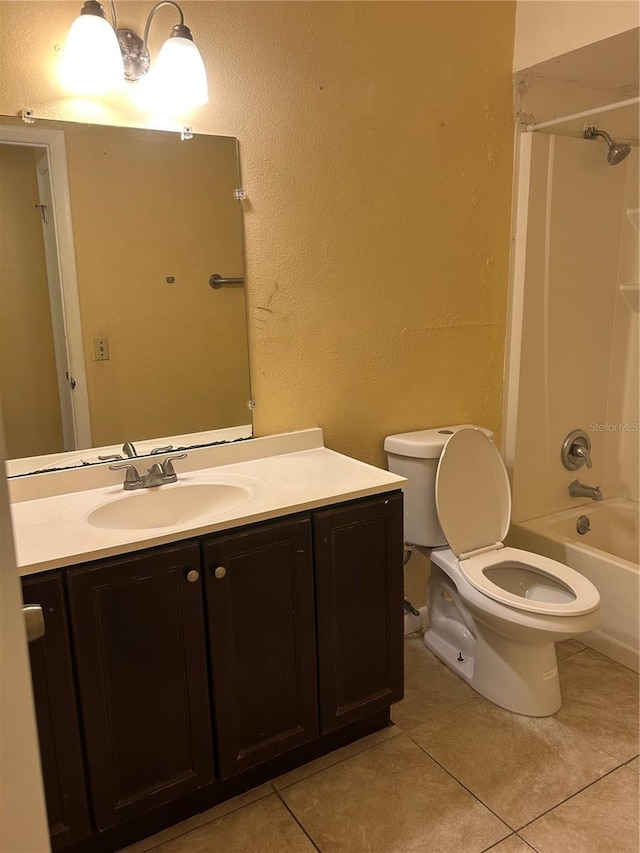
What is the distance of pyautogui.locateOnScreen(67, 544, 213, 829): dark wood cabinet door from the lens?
138cm

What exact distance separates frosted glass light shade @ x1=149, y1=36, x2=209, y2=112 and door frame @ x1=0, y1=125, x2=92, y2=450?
31 cm

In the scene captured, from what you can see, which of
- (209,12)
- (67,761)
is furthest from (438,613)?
(209,12)

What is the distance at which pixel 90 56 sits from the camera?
5.06ft

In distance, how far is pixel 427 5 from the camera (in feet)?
7.01

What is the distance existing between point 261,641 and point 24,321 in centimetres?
106

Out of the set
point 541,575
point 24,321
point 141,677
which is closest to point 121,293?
point 24,321

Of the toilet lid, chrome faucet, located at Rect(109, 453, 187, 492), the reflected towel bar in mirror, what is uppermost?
the reflected towel bar in mirror

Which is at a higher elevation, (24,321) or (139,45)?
(139,45)

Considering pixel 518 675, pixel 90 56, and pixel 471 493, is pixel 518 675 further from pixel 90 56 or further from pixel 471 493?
Result: pixel 90 56

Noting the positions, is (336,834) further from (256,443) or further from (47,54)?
(47,54)

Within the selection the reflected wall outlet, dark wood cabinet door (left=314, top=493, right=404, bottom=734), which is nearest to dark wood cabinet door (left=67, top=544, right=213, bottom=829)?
dark wood cabinet door (left=314, top=493, right=404, bottom=734)

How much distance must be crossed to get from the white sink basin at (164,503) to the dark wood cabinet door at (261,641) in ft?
0.54

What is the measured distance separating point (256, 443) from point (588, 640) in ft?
5.05

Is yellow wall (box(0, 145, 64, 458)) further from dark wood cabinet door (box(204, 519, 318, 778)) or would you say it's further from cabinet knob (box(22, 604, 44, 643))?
cabinet knob (box(22, 604, 44, 643))
